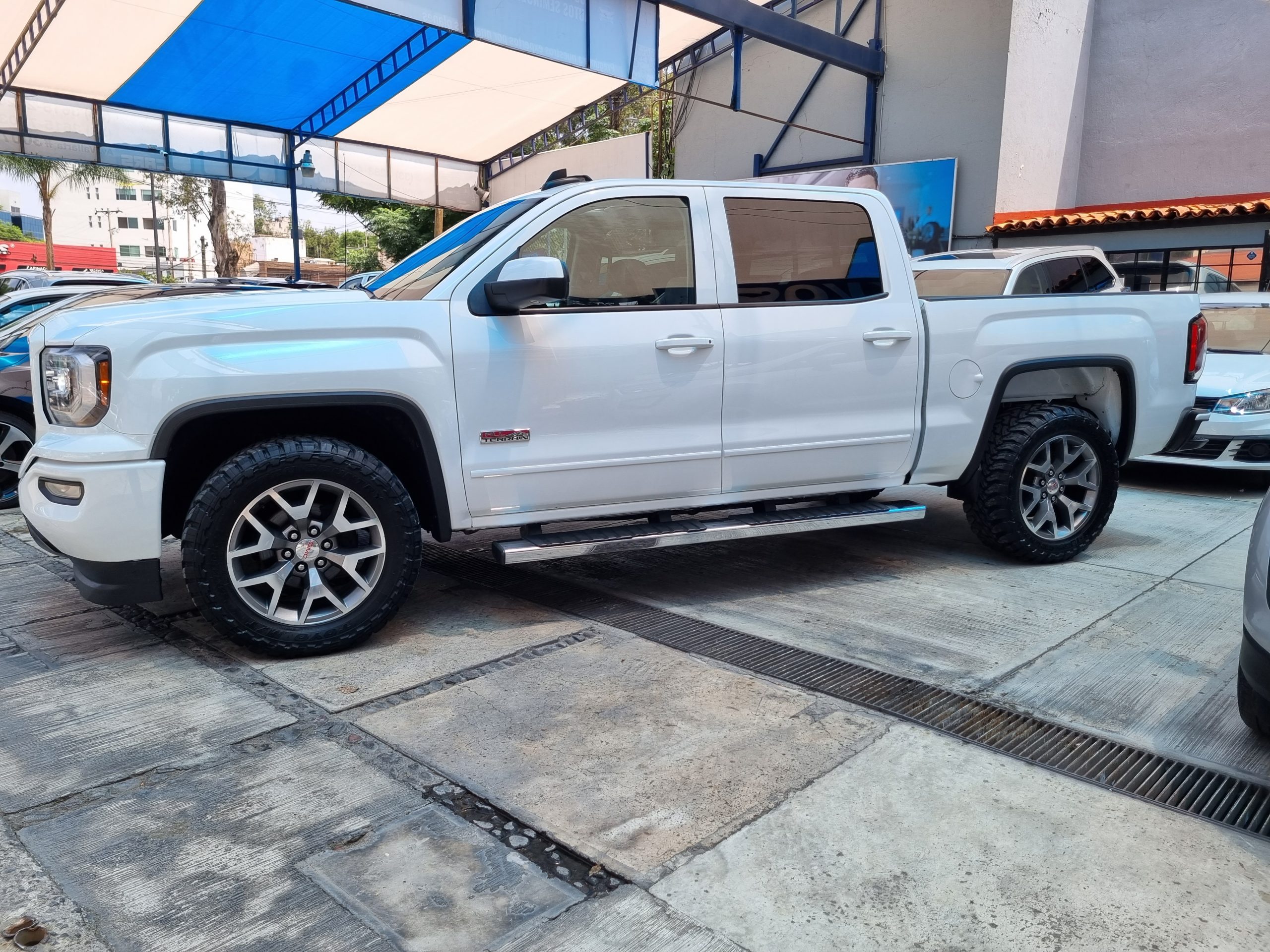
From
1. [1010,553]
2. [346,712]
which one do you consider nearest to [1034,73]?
[1010,553]

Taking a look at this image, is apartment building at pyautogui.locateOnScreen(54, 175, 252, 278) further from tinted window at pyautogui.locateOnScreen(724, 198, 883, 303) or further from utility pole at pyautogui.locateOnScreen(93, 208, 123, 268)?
tinted window at pyautogui.locateOnScreen(724, 198, 883, 303)

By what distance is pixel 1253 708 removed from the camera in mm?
3094

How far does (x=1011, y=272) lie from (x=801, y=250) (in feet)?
14.9

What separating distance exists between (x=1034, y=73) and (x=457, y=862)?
15481 millimetres

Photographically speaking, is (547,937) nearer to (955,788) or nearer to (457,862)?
(457,862)

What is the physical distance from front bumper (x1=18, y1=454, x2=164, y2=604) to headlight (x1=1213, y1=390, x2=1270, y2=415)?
7473mm

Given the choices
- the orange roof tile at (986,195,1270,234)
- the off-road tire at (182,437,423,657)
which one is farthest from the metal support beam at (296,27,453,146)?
the off-road tire at (182,437,423,657)

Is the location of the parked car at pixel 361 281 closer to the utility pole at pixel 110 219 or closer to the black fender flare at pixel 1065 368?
the black fender flare at pixel 1065 368

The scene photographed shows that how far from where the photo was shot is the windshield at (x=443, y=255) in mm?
4172

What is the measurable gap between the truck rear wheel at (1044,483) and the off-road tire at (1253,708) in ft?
6.82

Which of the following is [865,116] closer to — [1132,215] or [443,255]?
[1132,215]

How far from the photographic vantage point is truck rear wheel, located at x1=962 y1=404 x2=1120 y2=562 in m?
5.18

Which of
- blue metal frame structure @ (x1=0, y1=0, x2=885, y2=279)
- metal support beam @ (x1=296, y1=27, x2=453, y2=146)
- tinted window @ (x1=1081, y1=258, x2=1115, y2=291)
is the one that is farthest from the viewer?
metal support beam @ (x1=296, y1=27, x2=453, y2=146)

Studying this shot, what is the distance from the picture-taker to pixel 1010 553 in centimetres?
533
